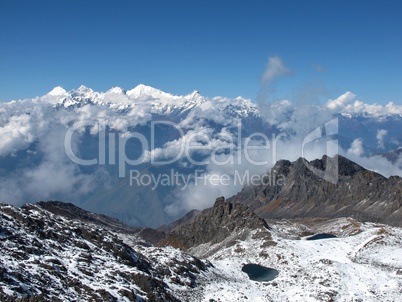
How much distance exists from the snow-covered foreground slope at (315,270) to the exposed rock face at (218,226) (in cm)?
2720

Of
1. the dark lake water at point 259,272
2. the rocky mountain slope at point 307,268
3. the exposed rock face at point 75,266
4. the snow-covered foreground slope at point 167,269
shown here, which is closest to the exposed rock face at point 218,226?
the rocky mountain slope at point 307,268

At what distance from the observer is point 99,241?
7256cm

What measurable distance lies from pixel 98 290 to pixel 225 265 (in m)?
44.5

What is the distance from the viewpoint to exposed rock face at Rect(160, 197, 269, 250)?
144 metres

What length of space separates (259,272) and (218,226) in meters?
69.0

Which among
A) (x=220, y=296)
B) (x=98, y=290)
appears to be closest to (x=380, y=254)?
(x=220, y=296)

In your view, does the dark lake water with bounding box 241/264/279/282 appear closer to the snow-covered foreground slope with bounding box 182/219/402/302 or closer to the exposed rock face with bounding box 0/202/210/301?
the snow-covered foreground slope with bounding box 182/219/402/302

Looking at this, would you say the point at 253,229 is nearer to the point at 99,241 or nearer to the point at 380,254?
the point at 380,254

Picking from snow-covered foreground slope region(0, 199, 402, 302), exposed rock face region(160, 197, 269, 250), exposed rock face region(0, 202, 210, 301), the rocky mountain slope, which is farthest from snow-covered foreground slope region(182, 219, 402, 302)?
exposed rock face region(160, 197, 269, 250)

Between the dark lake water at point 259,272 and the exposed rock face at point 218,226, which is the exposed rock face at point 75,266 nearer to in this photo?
the dark lake water at point 259,272

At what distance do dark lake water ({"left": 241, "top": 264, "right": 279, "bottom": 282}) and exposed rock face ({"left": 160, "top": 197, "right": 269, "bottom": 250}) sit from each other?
39.0 m

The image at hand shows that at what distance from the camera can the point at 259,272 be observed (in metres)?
89.3

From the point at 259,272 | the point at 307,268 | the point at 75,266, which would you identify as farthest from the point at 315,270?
the point at 75,266

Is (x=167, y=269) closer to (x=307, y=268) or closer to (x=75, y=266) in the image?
(x=75, y=266)
